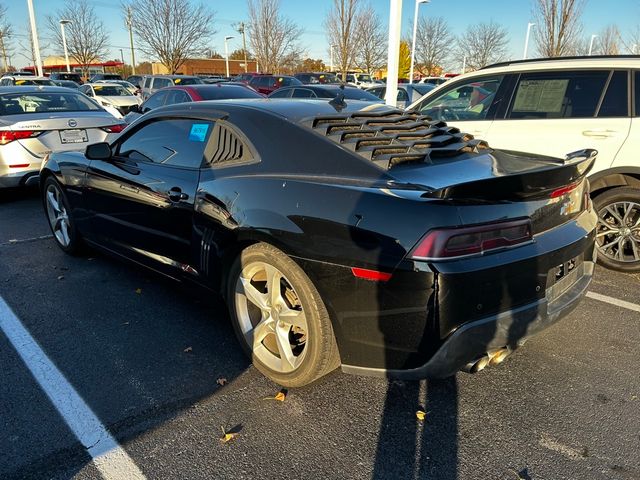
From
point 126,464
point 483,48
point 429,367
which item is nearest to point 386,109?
point 429,367

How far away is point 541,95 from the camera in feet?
16.1

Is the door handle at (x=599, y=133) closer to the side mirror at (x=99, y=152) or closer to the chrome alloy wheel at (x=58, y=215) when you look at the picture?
the side mirror at (x=99, y=152)

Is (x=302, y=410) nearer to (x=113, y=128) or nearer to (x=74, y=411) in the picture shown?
(x=74, y=411)

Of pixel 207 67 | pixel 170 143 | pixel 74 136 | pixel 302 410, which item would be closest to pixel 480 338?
pixel 302 410

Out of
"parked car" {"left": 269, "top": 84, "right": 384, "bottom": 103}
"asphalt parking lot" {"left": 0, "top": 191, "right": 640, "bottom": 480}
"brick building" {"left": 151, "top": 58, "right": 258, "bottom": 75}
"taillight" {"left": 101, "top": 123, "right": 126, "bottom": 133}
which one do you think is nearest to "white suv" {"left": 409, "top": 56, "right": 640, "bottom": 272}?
"asphalt parking lot" {"left": 0, "top": 191, "right": 640, "bottom": 480}

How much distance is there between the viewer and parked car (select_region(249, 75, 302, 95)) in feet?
69.8

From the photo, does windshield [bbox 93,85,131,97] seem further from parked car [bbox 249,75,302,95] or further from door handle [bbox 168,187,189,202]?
door handle [bbox 168,187,189,202]

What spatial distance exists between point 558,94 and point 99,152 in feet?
14.0

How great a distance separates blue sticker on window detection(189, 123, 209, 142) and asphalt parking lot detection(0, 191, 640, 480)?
41.0 inches

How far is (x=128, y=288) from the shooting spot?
4.21 meters

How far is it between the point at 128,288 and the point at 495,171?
310 centimetres

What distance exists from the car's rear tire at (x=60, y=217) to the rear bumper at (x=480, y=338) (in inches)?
138

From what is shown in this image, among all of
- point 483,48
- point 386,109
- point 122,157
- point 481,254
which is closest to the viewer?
point 481,254

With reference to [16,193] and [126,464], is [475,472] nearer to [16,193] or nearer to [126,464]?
[126,464]
